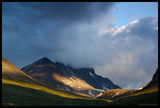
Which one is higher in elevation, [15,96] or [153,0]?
[153,0]

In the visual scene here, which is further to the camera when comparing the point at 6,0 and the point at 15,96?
the point at 15,96

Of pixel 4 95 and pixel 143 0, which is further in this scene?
pixel 4 95

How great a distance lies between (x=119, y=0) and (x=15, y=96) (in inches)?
6048

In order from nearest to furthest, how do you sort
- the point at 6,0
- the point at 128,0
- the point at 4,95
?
the point at 128,0 < the point at 6,0 < the point at 4,95

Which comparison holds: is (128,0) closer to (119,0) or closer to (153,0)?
(119,0)

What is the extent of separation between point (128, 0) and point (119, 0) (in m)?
Result: 3.65

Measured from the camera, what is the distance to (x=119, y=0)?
7769 centimetres

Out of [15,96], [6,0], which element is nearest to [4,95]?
[15,96]

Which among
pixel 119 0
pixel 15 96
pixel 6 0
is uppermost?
pixel 6 0

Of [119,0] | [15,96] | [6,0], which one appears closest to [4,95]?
[15,96]

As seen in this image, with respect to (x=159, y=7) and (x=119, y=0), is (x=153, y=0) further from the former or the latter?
(x=119, y=0)

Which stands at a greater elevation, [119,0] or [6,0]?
[6,0]

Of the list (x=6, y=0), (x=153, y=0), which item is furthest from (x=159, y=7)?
(x=6, y=0)

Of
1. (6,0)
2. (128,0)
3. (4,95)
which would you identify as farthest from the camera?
(4,95)
